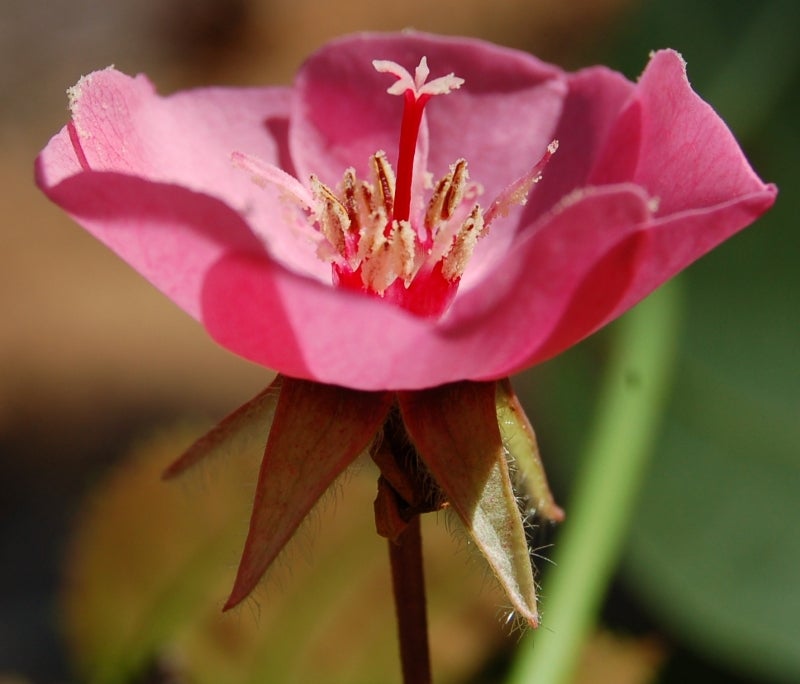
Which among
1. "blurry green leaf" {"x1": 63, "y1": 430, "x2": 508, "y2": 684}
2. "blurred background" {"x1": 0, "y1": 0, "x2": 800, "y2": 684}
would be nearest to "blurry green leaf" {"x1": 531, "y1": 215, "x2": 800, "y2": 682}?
"blurred background" {"x1": 0, "y1": 0, "x2": 800, "y2": 684}

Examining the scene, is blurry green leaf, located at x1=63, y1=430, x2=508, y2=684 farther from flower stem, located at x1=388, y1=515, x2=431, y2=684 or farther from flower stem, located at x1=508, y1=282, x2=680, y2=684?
flower stem, located at x1=388, y1=515, x2=431, y2=684

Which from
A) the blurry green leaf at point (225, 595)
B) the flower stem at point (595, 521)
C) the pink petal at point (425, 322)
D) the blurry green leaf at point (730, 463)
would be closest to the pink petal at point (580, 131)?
the pink petal at point (425, 322)

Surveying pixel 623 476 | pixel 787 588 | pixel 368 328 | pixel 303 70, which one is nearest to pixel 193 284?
pixel 368 328

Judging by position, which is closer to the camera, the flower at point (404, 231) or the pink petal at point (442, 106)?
the flower at point (404, 231)

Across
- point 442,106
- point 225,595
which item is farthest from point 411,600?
point 225,595

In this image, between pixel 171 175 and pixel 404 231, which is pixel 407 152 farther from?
pixel 171 175

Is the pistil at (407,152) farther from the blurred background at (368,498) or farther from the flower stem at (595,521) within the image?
the flower stem at (595,521)

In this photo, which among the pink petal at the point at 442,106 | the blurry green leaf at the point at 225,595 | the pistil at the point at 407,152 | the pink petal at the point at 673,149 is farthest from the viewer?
the blurry green leaf at the point at 225,595
